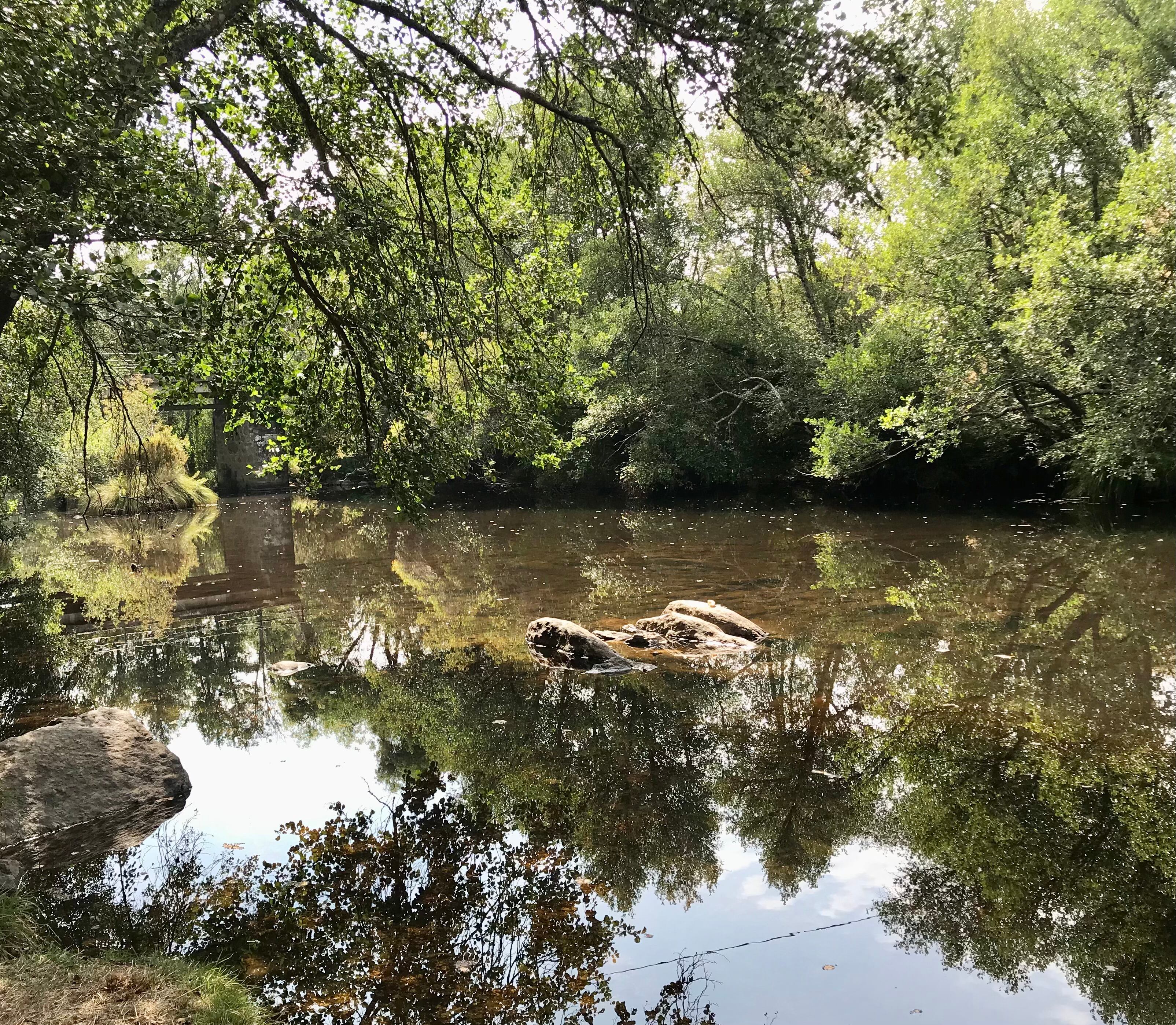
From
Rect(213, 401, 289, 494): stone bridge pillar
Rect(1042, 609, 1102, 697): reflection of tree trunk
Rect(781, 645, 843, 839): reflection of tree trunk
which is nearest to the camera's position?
Rect(781, 645, 843, 839): reflection of tree trunk

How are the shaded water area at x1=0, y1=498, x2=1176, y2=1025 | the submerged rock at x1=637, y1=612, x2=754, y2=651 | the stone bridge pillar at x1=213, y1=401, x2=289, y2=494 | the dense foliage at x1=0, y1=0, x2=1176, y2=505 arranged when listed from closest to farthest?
the shaded water area at x1=0, y1=498, x2=1176, y2=1025 < the dense foliage at x1=0, y1=0, x2=1176, y2=505 < the submerged rock at x1=637, y1=612, x2=754, y2=651 < the stone bridge pillar at x1=213, y1=401, x2=289, y2=494

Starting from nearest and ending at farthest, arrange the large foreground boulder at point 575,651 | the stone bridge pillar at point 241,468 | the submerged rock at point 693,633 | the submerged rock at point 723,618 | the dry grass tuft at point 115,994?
the dry grass tuft at point 115,994, the large foreground boulder at point 575,651, the submerged rock at point 693,633, the submerged rock at point 723,618, the stone bridge pillar at point 241,468

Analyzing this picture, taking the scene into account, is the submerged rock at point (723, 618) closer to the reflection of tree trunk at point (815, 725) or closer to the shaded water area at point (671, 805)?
the shaded water area at point (671, 805)

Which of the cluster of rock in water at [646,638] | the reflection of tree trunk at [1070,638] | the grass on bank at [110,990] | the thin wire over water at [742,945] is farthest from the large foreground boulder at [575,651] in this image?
the grass on bank at [110,990]

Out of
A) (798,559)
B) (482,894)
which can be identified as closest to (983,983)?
(482,894)

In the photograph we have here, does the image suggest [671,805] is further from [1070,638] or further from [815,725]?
[1070,638]

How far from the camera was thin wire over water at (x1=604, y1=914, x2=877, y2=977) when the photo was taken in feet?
12.4

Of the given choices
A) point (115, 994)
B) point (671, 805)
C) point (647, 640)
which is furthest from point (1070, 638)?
point (115, 994)

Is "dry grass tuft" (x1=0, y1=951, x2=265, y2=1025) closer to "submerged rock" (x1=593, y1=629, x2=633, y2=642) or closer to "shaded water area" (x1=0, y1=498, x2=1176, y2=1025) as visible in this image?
"shaded water area" (x1=0, y1=498, x2=1176, y2=1025)

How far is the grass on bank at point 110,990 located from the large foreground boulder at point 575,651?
5.27 m

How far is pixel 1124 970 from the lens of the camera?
3.60m

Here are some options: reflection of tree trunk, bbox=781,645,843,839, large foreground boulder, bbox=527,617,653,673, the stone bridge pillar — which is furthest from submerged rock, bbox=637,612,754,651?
the stone bridge pillar

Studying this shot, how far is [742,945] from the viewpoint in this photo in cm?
400

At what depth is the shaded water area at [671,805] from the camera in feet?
12.2
